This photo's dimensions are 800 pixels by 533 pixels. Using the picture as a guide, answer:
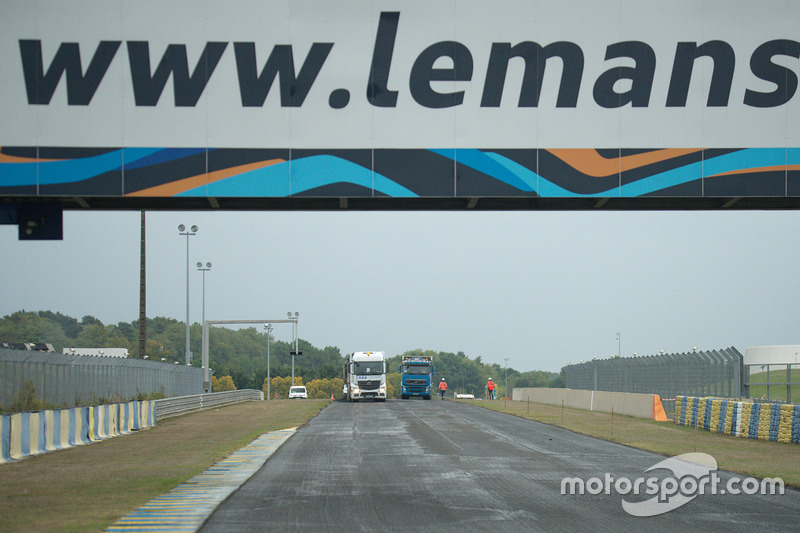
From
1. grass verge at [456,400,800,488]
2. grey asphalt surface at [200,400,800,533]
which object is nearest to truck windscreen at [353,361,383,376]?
grass verge at [456,400,800,488]

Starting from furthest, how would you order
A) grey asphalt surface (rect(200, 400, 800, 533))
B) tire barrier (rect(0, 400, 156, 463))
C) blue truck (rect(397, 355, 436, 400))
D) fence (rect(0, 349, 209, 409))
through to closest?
blue truck (rect(397, 355, 436, 400)), fence (rect(0, 349, 209, 409)), tire barrier (rect(0, 400, 156, 463)), grey asphalt surface (rect(200, 400, 800, 533))

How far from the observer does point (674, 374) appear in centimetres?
3816

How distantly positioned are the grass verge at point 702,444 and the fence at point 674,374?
2.44m

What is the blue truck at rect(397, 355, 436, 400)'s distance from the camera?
63.4 m

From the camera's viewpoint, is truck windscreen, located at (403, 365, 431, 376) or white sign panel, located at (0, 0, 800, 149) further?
truck windscreen, located at (403, 365, 431, 376)

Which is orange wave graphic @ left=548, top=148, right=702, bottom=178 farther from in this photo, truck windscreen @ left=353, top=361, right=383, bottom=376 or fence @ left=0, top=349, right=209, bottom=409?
truck windscreen @ left=353, top=361, right=383, bottom=376

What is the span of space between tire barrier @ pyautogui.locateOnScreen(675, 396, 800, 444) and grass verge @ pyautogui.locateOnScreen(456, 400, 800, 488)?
323 mm

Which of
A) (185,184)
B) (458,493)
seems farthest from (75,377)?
(185,184)

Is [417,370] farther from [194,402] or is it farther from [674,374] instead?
[674,374]

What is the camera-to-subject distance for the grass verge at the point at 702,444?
60.8 ft

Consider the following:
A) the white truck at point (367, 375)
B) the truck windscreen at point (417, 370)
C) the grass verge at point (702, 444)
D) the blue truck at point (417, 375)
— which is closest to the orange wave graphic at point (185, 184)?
the grass verge at point (702, 444)

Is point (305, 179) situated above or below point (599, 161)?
below

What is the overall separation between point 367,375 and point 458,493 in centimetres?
4224

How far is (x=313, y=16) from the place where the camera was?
37.9ft
